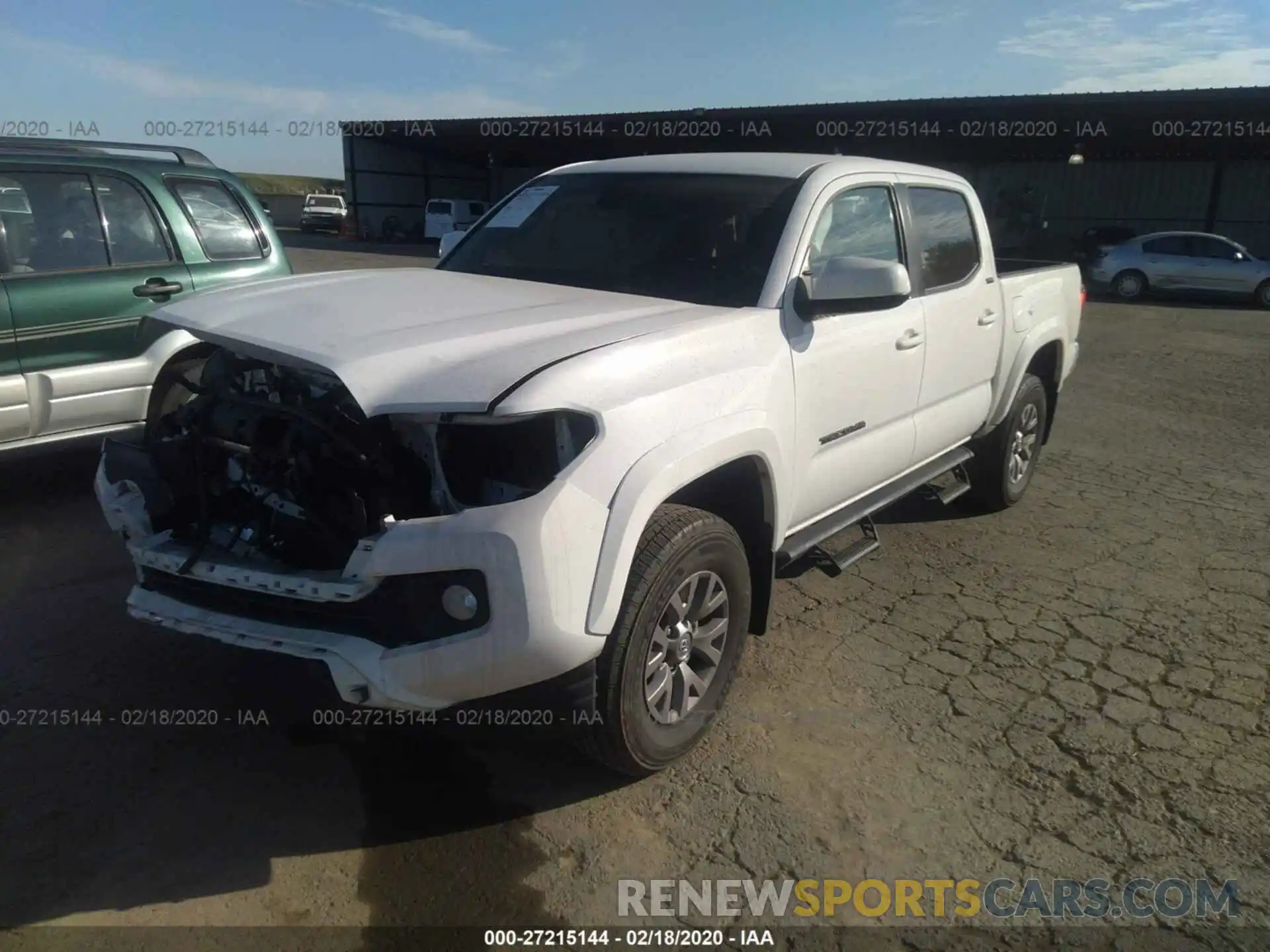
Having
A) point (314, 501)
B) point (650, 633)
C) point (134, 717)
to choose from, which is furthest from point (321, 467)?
point (134, 717)

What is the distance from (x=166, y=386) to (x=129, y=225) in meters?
2.78

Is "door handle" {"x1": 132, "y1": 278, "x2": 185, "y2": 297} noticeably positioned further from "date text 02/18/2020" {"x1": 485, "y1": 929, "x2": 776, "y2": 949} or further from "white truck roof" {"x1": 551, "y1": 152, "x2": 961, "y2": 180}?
"date text 02/18/2020" {"x1": 485, "y1": 929, "x2": 776, "y2": 949}

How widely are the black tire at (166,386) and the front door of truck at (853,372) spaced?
213cm

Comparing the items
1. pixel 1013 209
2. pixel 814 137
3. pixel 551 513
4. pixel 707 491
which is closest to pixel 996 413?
pixel 707 491

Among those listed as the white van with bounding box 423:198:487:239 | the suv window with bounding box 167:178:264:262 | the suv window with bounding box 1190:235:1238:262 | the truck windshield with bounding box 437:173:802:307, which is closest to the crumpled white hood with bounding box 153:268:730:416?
the truck windshield with bounding box 437:173:802:307

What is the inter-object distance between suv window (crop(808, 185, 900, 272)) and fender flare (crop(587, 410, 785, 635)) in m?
1.02

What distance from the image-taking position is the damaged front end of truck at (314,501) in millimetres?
2523

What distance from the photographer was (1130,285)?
20078 millimetres

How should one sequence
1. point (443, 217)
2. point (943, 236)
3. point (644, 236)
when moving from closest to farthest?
1. point (644, 236)
2. point (943, 236)
3. point (443, 217)

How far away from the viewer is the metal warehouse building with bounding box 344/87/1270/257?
23.3 m

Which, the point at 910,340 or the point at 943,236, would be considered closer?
the point at 910,340

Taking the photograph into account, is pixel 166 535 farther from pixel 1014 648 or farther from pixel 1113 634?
pixel 1113 634

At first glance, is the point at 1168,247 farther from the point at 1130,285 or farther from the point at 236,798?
the point at 236,798

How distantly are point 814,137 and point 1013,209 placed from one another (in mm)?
6667
